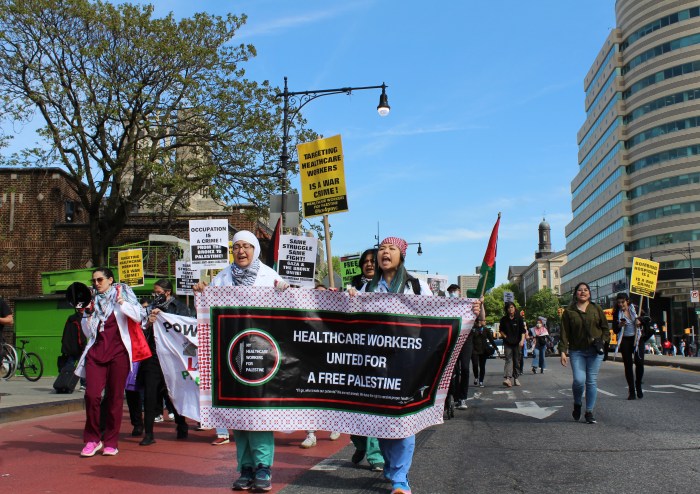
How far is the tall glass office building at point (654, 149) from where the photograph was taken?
70375mm

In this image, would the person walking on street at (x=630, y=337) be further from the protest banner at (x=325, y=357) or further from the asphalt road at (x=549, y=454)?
the protest banner at (x=325, y=357)

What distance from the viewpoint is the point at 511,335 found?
16.4 metres

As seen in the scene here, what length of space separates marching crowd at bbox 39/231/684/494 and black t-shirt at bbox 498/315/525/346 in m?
3.94

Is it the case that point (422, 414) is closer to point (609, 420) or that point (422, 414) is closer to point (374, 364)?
point (374, 364)

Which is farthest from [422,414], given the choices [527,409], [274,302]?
[527,409]

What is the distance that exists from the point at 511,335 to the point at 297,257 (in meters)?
5.54

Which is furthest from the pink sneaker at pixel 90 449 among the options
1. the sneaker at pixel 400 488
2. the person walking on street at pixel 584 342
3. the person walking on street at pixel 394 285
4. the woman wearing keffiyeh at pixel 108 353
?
the person walking on street at pixel 584 342

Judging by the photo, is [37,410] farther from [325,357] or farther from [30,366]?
[30,366]

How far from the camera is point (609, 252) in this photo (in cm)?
8456

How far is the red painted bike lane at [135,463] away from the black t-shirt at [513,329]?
7661 millimetres

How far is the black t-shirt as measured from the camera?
53.6 feet

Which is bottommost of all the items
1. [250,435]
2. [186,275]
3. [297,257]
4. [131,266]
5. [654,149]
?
[250,435]

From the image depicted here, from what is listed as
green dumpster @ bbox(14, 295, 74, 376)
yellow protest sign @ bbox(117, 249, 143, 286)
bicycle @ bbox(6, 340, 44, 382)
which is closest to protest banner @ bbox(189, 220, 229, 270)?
yellow protest sign @ bbox(117, 249, 143, 286)

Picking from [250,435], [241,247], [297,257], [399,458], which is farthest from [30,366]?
[399,458]
